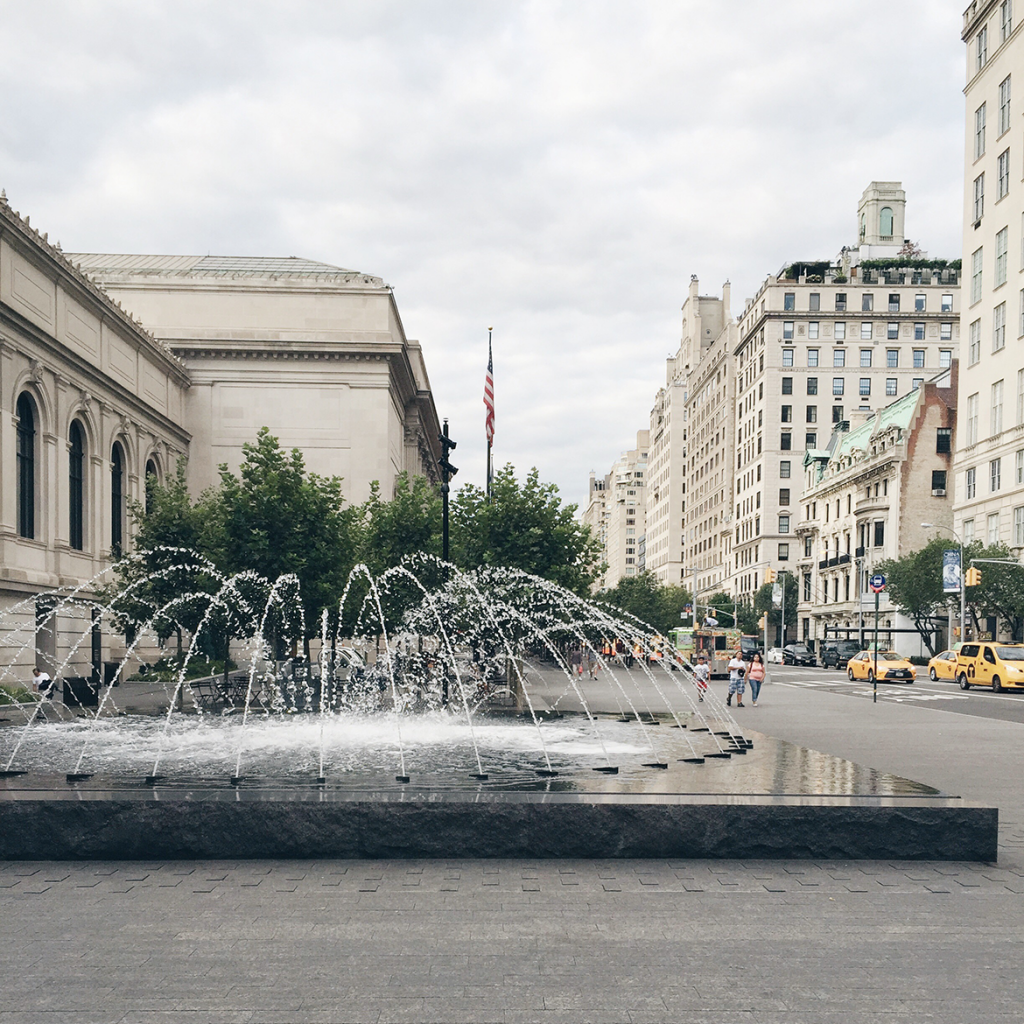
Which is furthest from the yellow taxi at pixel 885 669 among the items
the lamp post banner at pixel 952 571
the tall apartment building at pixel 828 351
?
the tall apartment building at pixel 828 351

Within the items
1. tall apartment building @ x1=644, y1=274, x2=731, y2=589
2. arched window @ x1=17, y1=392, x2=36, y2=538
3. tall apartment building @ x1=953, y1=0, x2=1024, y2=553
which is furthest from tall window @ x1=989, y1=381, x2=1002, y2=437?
tall apartment building @ x1=644, y1=274, x2=731, y2=589

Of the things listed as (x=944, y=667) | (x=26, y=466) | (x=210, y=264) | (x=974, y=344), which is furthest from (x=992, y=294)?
(x=26, y=466)

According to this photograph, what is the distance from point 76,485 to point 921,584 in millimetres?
46706

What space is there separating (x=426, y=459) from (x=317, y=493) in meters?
54.6

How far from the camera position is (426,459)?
8538cm

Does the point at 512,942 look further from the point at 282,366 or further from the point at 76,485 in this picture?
the point at 282,366

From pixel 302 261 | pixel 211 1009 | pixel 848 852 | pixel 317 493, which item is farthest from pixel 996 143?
pixel 211 1009

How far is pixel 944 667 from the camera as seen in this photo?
46.1 meters

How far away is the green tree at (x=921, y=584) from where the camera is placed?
189 ft

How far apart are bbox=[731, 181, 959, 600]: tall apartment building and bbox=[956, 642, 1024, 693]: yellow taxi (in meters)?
63.6

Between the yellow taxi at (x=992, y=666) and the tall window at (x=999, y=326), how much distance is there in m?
24.4

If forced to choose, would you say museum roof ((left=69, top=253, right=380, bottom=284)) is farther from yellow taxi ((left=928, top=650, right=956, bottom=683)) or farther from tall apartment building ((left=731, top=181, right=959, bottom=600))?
tall apartment building ((left=731, top=181, right=959, bottom=600))

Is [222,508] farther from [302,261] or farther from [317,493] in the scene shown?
[302,261]

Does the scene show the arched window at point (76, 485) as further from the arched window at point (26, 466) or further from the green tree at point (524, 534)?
the green tree at point (524, 534)
